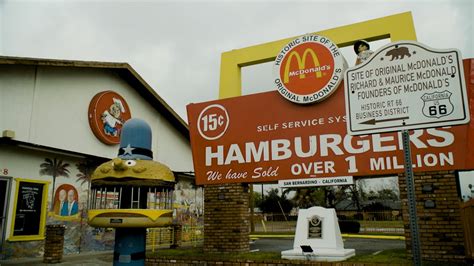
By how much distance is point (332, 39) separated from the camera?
1036 centimetres

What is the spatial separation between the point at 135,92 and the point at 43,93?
5.32 m

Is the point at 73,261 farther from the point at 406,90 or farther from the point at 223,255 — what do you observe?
the point at 406,90

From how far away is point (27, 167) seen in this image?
12883 millimetres

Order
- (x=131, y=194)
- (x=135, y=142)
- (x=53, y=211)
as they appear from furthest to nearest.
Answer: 1. (x=53, y=211)
2. (x=135, y=142)
3. (x=131, y=194)

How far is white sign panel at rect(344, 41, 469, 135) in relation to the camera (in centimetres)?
341

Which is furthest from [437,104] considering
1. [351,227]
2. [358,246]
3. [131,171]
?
[351,227]

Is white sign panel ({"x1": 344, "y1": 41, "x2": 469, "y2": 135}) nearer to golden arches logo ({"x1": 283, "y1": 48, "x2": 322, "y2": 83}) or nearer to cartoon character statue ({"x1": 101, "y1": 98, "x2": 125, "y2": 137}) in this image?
golden arches logo ({"x1": 283, "y1": 48, "x2": 322, "y2": 83})

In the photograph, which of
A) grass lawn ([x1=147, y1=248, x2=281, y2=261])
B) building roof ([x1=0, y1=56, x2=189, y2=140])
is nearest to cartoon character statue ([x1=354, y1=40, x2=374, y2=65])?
grass lawn ([x1=147, y1=248, x2=281, y2=261])

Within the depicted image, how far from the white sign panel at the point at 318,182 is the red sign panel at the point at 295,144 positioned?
0.35 ft

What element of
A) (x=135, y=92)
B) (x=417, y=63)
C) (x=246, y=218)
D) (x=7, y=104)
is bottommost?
(x=246, y=218)

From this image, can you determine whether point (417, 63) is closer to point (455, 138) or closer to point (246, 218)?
point (455, 138)

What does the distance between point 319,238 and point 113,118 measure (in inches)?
429

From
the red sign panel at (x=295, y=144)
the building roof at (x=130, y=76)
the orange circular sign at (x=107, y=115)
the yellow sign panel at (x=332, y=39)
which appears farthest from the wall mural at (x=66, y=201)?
the yellow sign panel at (x=332, y=39)

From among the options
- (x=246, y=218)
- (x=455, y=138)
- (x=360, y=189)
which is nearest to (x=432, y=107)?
(x=455, y=138)
